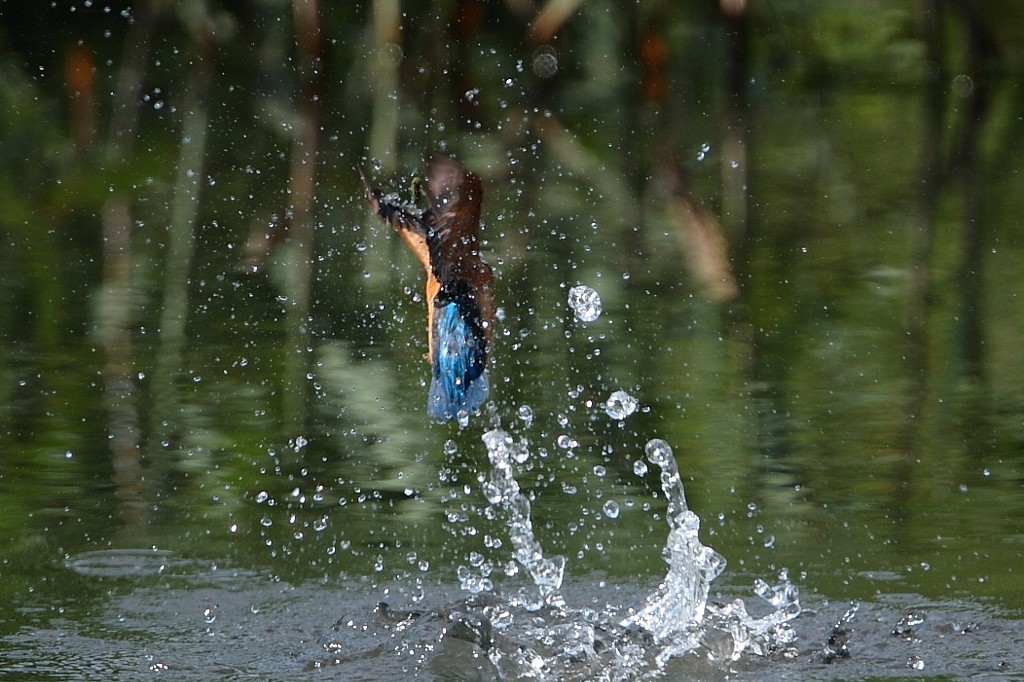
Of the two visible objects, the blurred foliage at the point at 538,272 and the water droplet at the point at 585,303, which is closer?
the blurred foliage at the point at 538,272

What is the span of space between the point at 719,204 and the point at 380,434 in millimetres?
1540

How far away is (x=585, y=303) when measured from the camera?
10.6 feet

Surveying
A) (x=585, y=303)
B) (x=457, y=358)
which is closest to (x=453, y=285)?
(x=457, y=358)

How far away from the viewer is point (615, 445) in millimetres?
2682

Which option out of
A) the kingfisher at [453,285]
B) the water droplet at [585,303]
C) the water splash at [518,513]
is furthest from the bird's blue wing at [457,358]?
the water droplet at [585,303]

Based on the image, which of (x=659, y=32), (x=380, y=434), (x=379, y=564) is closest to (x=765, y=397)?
(x=380, y=434)

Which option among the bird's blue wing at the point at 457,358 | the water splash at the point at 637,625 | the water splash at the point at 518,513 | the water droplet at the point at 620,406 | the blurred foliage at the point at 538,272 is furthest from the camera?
the water droplet at the point at 620,406

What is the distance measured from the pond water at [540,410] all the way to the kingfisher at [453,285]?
0.22m

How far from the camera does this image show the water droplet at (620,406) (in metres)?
2.74

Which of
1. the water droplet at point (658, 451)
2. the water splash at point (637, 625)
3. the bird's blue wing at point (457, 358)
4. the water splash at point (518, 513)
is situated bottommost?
the water splash at point (637, 625)

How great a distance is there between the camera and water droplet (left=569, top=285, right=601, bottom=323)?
10.5 feet

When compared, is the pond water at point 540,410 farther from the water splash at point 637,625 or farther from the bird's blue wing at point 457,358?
the bird's blue wing at point 457,358

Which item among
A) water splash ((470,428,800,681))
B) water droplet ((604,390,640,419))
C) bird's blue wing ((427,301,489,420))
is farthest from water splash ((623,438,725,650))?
water droplet ((604,390,640,419))

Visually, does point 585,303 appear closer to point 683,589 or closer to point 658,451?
point 658,451
